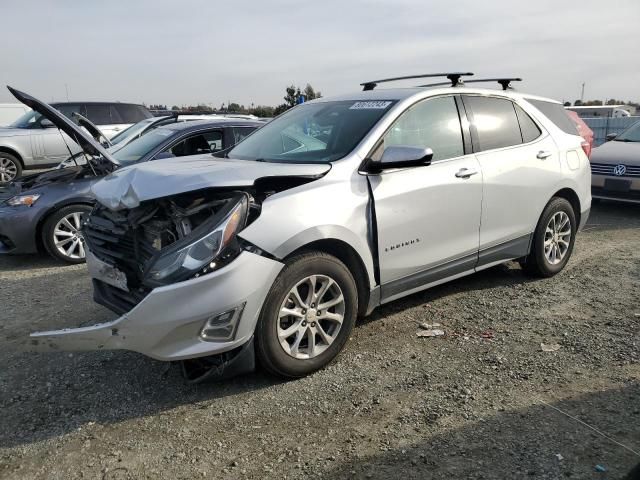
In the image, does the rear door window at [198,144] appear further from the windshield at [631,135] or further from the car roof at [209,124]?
the windshield at [631,135]

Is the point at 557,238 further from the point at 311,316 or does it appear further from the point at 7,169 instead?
the point at 7,169

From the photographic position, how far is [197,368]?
10.3 feet

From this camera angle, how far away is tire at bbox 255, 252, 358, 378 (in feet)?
10.2

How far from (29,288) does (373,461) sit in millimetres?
4282

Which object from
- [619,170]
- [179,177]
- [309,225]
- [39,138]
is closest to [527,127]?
[309,225]

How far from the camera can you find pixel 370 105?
4035 mm

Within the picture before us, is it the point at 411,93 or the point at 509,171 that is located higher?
the point at 411,93

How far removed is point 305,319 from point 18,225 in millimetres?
4155

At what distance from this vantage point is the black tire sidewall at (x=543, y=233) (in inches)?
193

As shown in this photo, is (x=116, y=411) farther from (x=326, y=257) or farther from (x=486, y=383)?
(x=486, y=383)

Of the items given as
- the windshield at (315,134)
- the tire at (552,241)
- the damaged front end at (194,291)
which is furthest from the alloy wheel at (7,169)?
the tire at (552,241)

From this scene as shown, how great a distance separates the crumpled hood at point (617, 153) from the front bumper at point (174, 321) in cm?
751

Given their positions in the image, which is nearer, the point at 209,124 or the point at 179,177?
the point at 179,177

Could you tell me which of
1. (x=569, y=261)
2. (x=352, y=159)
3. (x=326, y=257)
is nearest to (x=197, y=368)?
(x=326, y=257)
